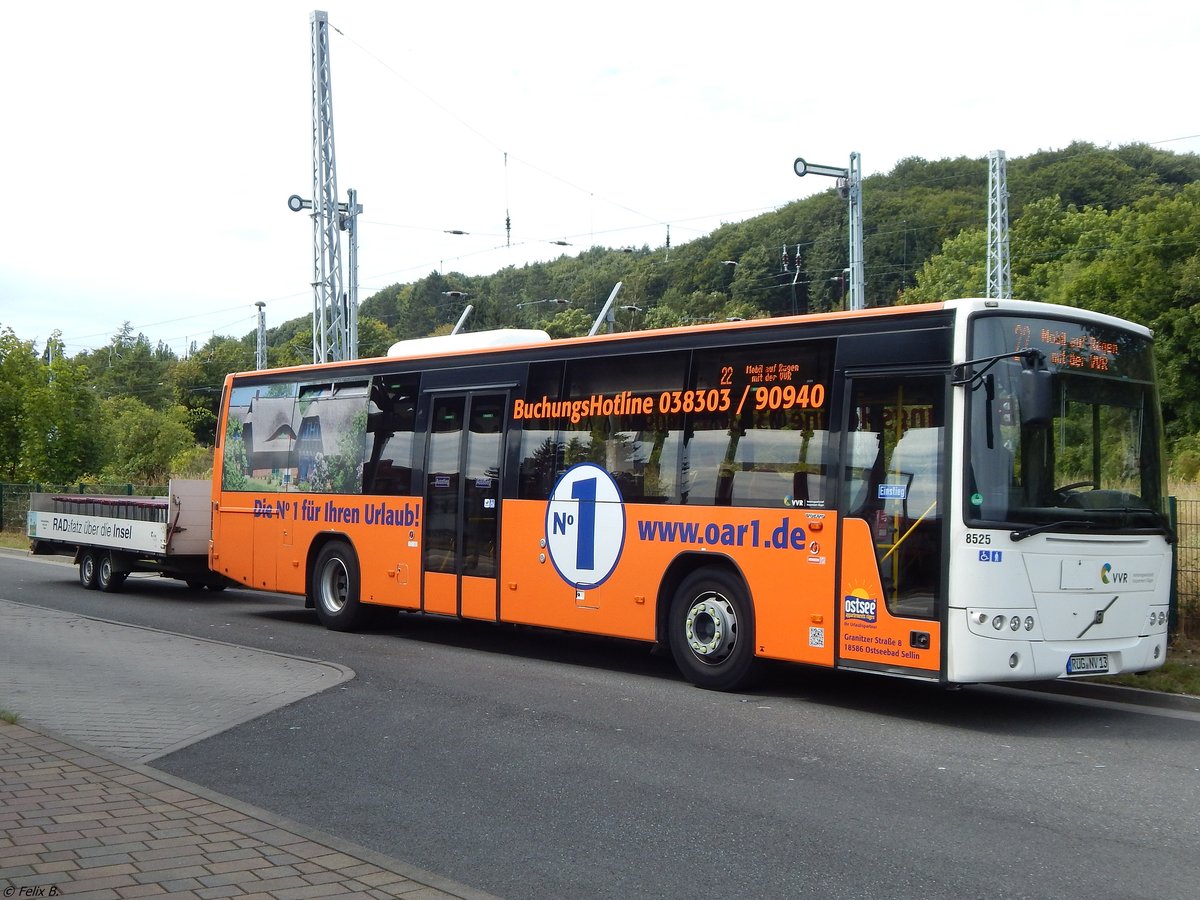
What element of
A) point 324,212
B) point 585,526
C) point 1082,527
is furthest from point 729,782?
point 324,212

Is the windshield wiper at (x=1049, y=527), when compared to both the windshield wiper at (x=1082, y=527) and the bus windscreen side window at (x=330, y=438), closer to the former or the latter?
the windshield wiper at (x=1082, y=527)

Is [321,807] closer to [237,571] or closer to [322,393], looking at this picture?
[322,393]

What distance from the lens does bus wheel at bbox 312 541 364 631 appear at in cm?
1512

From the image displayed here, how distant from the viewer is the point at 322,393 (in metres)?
16.0

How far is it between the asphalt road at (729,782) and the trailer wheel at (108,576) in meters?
11.3

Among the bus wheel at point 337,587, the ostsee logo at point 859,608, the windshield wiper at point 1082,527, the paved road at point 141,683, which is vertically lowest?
the paved road at point 141,683

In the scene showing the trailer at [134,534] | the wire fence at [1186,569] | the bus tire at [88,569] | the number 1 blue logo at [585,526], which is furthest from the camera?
the bus tire at [88,569]

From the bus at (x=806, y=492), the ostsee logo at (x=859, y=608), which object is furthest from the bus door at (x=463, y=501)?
the ostsee logo at (x=859, y=608)

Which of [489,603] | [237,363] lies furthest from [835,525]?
[237,363]

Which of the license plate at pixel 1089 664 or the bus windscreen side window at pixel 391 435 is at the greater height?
the bus windscreen side window at pixel 391 435

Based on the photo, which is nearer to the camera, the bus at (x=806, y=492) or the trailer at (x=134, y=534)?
the bus at (x=806, y=492)

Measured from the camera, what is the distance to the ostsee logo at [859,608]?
9484 mm

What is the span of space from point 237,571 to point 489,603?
18.6 ft

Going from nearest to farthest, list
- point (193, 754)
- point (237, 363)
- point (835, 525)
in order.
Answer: point (193, 754) → point (835, 525) → point (237, 363)
